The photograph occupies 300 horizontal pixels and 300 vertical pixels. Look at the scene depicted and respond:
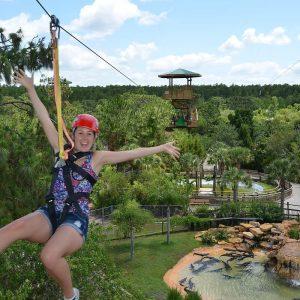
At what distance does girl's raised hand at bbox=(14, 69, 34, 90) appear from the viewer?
19.1 feet

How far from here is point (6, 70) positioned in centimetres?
1087

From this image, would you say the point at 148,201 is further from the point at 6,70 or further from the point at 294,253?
the point at 6,70

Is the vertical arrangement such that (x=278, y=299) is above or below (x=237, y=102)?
below

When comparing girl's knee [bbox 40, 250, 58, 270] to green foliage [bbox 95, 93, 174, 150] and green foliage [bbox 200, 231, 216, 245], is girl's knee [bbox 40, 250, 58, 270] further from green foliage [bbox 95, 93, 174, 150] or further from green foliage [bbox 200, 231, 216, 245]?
green foliage [bbox 95, 93, 174, 150]

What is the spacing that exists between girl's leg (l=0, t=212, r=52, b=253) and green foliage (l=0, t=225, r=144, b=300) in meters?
0.74

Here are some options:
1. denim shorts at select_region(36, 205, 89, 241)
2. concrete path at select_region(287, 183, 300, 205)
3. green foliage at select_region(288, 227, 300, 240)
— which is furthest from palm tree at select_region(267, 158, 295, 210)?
denim shorts at select_region(36, 205, 89, 241)

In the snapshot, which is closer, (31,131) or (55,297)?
(55,297)

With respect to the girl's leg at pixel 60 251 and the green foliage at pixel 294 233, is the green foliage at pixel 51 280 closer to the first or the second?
the girl's leg at pixel 60 251

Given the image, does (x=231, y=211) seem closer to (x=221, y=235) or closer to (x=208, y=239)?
(x=221, y=235)

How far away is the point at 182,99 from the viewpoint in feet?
153

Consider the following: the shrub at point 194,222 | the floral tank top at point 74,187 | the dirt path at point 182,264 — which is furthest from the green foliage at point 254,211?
the floral tank top at point 74,187

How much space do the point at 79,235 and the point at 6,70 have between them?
7.05 m

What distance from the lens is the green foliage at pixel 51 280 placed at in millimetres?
5918

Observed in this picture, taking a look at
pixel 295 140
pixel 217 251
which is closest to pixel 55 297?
pixel 217 251
